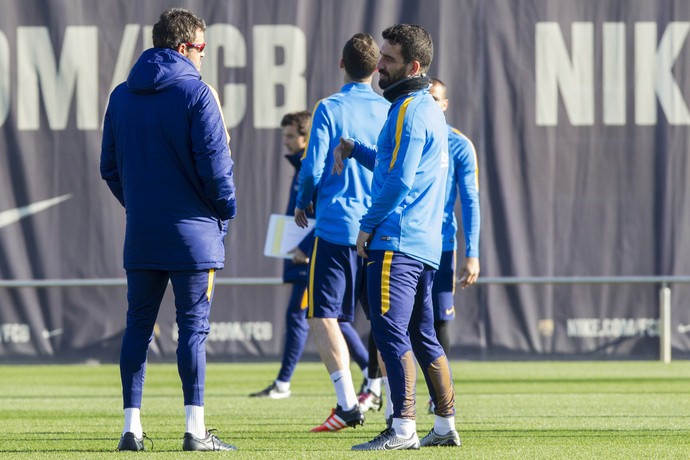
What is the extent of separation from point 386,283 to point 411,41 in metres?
0.96

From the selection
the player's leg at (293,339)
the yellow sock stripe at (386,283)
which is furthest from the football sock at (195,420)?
the player's leg at (293,339)

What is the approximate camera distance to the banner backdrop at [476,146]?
39.1ft

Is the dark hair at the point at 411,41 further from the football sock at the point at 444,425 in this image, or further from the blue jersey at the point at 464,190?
the blue jersey at the point at 464,190

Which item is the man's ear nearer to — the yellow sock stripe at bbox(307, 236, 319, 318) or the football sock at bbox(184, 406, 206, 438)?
the yellow sock stripe at bbox(307, 236, 319, 318)

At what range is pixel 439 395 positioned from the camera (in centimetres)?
509

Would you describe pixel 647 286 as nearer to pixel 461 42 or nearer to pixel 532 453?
pixel 461 42

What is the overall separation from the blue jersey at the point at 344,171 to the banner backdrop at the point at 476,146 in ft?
19.5

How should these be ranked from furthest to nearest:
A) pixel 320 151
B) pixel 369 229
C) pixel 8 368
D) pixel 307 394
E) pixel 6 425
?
pixel 8 368
pixel 307 394
pixel 6 425
pixel 320 151
pixel 369 229

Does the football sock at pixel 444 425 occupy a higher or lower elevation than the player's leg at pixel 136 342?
lower

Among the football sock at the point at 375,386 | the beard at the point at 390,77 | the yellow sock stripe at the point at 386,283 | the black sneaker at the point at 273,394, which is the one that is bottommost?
the black sneaker at the point at 273,394

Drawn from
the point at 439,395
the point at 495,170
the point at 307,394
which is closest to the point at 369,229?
the point at 439,395

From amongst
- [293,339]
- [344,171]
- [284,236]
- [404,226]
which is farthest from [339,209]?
[293,339]

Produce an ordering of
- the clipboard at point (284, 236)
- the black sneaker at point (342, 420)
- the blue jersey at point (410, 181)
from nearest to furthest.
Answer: the blue jersey at point (410, 181) → the black sneaker at point (342, 420) → the clipboard at point (284, 236)

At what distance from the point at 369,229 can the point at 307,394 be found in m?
3.79
